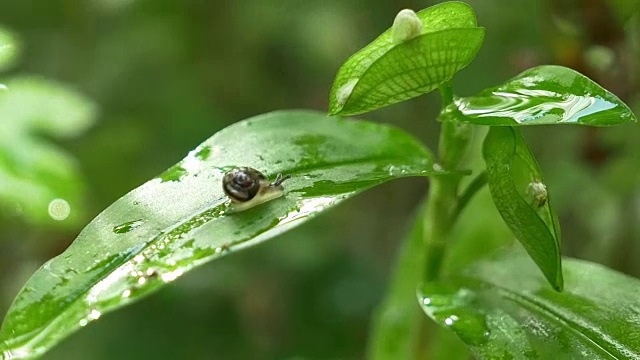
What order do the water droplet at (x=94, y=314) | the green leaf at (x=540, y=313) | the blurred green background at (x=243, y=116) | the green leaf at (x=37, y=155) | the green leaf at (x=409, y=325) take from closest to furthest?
the water droplet at (x=94, y=314) → the green leaf at (x=540, y=313) → the green leaf at (x=409, y=325) → the green leaf at (x=37, y=155) → the blurred green background at (x=243, y=116)

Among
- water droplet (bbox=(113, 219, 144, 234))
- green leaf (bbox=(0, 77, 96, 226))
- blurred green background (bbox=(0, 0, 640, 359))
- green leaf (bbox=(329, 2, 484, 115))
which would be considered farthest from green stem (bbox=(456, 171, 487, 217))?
green leaf (bbox=(0, 77, 96, 226))

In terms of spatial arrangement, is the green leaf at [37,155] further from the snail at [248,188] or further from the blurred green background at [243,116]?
the snail at [248,188]

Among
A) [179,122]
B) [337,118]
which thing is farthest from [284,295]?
[337,118]

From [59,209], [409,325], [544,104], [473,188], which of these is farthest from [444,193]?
[59,209]

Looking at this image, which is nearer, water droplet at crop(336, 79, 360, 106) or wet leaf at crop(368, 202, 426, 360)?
water droplet at crop(336, 79, 360, 106)

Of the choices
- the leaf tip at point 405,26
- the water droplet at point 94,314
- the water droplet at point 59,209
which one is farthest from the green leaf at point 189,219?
the water droplet at point 59,209

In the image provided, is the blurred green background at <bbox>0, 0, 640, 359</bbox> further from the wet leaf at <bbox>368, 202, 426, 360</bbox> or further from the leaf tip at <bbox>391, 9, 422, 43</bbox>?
the leaf tip at <bbox>391, 9, 422, 43</bbox>
